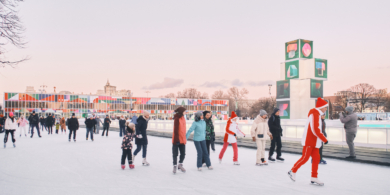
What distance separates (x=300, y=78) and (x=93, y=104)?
66.8 meters

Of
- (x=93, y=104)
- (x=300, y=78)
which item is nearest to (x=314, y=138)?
(x=300, y=78)

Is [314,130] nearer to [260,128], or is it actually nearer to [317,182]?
[317,182]

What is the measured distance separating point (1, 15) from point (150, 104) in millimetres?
92251

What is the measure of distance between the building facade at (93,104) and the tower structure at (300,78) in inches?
1857

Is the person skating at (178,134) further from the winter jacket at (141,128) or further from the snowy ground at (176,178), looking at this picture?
the winter jacket at (141,128)

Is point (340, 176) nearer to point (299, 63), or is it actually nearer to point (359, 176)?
point (359, 176)

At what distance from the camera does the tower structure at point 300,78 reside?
136 ft

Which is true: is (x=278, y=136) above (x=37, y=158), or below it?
above

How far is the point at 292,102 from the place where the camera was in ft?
140

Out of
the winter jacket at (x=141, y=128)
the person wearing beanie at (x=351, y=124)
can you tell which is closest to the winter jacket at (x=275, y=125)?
A: the person wearing beanie at (x=351, y=124)

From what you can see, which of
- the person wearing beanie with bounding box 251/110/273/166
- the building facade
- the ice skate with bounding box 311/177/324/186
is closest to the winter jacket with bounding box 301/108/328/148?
the ice skate with bounding box 311/177/324/186

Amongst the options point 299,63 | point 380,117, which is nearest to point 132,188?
point 299,63

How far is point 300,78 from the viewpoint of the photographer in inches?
1649

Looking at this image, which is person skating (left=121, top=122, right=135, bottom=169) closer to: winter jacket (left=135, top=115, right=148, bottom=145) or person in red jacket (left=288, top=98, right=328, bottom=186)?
winter jacket (left=135, top=115, right=148, bottom=145)
